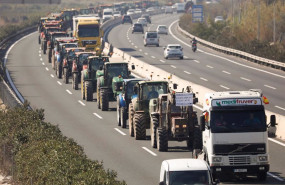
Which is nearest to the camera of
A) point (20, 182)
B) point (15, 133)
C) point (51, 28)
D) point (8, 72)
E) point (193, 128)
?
point (20, 182)

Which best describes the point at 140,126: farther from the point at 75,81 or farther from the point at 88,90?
the point at 75,81

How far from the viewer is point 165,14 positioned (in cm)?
17100

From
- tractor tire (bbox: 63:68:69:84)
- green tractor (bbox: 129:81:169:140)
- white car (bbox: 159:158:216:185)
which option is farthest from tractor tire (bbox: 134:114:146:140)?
tractor tire (bbox: 63:68:69:84)

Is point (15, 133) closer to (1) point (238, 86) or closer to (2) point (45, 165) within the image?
(2) point (45, 165)

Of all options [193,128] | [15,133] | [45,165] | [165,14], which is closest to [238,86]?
[193,128]

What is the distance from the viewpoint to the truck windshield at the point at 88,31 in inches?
2881

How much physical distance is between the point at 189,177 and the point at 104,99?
23816 millimetres

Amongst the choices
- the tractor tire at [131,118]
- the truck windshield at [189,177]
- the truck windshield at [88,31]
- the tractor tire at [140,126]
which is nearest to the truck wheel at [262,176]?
the truck windshield at [189,177]

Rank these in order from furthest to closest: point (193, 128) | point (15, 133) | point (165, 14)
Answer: point (165, 14) → point (193, 128) → point (15, 133)

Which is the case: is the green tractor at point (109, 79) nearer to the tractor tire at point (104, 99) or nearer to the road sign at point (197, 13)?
the tractor tire at point (104, 99)

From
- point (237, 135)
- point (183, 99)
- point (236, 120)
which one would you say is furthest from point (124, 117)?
point (237, 135)

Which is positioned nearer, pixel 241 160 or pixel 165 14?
pixel 241 160

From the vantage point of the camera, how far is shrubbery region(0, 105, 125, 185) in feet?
64.6

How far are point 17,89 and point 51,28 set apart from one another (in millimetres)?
27403
